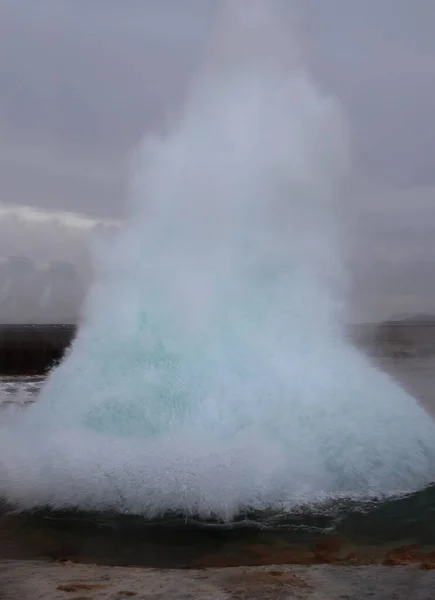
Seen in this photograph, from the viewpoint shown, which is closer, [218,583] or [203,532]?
[218,583]

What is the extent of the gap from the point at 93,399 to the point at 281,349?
364 centimetres

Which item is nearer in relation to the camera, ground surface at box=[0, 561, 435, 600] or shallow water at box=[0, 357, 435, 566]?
ground surface at box=[0, 561, 435, 600]

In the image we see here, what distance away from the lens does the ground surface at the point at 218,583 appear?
577cm

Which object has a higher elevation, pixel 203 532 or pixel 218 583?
pixel 203 532

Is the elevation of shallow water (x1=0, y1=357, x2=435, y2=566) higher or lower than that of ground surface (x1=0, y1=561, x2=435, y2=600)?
higher

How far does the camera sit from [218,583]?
616cm

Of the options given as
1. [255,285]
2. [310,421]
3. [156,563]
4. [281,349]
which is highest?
[255,285]

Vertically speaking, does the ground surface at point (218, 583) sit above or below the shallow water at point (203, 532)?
below

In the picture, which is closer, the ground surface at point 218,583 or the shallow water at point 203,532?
the ground surface at point 218,583

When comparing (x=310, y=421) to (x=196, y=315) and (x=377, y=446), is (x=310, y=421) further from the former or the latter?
(x=196, y=315)

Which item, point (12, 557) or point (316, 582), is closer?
point (316, 582)

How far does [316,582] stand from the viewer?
6.13 metres

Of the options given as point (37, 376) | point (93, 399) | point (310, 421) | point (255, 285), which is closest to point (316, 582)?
point (310, 421)

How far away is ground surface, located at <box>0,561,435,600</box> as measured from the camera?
5766mm
